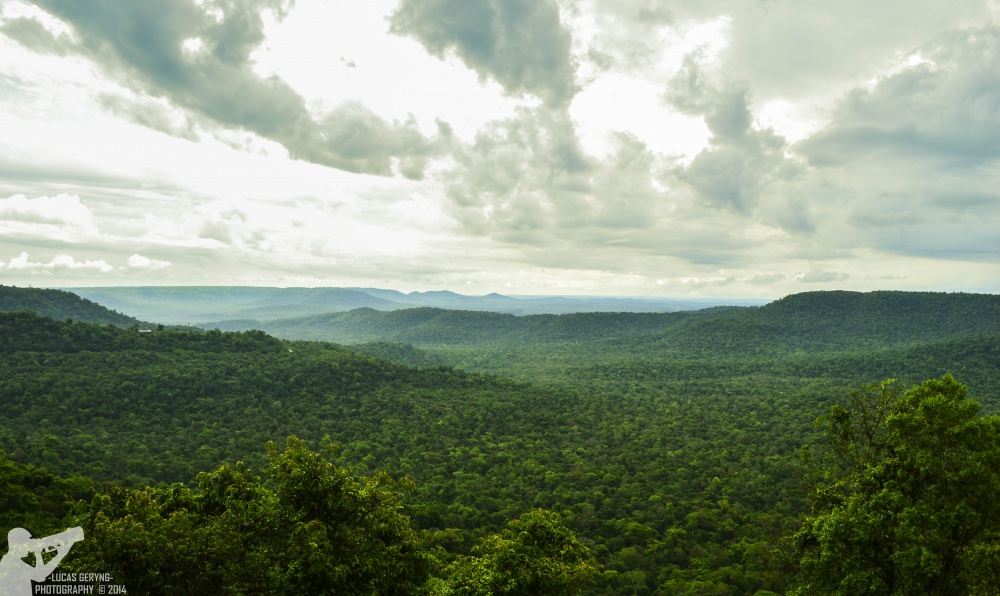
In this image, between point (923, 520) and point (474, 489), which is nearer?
point (923, 520)

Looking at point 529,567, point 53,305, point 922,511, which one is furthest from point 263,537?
point 53,305

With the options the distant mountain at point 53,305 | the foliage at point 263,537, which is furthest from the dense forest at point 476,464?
the distant mountain at point 53,305

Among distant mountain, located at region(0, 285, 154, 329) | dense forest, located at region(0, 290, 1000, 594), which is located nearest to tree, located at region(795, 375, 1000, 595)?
dense forest, located at region(0, 290, 1000, 594)

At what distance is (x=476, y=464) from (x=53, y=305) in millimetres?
202486

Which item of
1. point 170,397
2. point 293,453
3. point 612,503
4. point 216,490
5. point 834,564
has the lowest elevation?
point 612,503

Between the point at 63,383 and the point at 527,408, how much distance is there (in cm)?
8618

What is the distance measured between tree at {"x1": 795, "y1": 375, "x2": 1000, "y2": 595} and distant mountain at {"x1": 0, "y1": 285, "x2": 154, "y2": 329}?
215345 mm

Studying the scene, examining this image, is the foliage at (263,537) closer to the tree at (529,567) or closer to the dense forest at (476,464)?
the dense forest at (476,464)

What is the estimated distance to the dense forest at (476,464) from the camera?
1558 centimetres

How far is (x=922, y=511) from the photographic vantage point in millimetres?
17094

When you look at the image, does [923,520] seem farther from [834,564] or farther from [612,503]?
[612,503]

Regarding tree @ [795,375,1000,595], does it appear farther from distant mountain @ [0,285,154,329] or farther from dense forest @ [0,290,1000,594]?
distant mountain @ [0,285,154,329]

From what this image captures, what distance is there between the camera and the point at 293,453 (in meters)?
16.3

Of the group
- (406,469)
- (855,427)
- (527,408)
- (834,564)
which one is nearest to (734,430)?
(527,408)
